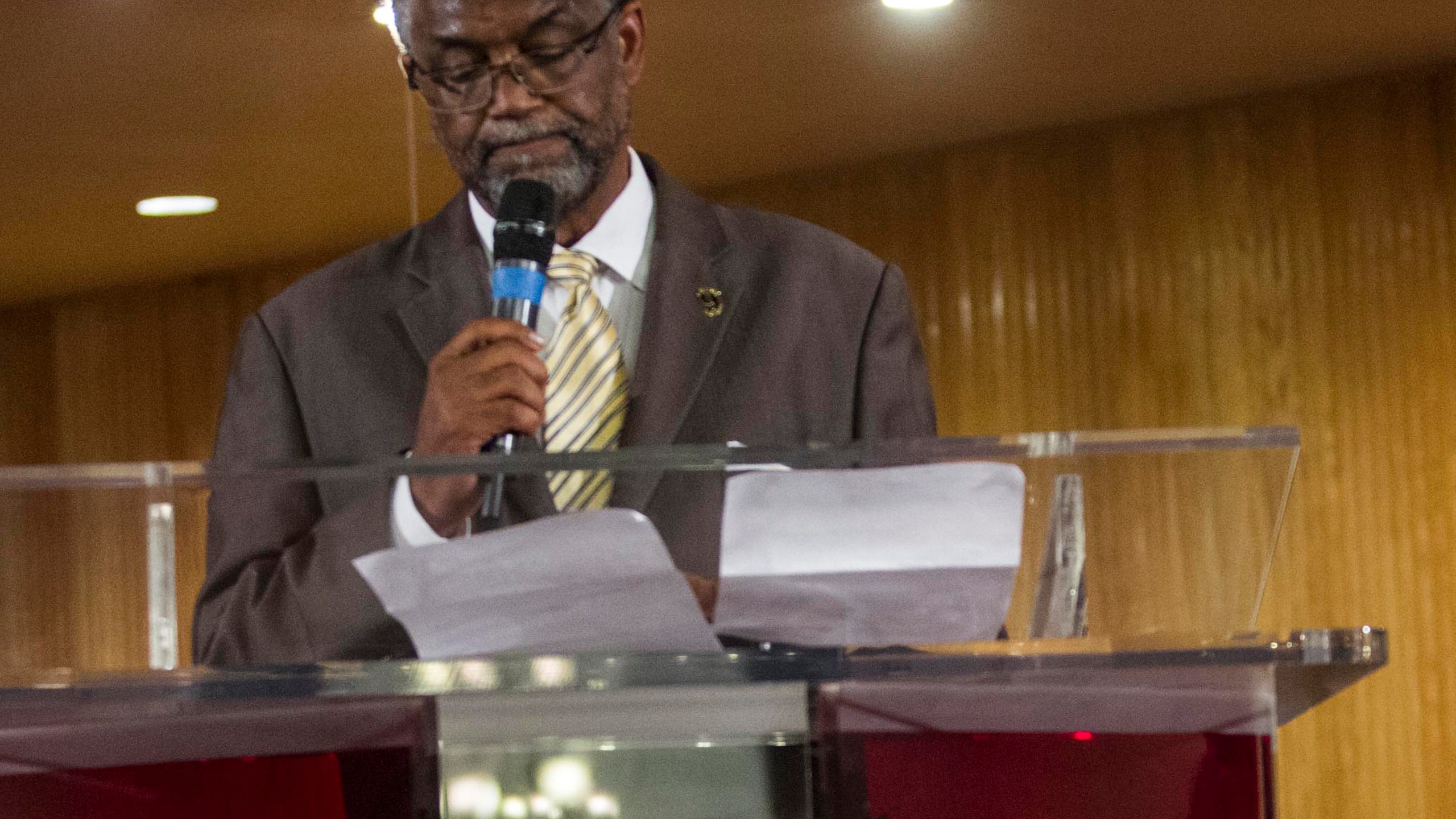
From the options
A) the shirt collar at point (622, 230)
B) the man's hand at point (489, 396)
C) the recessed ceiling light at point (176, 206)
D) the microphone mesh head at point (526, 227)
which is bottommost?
the man's hand at point (489, 396)

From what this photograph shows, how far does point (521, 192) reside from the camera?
1170 mm

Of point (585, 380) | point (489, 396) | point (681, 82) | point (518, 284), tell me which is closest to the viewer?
point (489, 396)

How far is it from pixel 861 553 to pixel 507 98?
0.78 metres

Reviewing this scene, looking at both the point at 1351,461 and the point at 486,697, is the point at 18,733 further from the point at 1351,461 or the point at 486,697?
the point at 1351,461

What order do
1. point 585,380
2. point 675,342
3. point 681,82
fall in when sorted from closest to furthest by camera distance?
point 585,380, point 675,342, point 681,82

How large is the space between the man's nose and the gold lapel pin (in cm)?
21

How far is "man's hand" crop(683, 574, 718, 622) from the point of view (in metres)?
0.74

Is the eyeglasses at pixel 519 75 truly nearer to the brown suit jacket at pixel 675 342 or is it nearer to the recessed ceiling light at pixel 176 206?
the brown suit jacket at pixel 675 342

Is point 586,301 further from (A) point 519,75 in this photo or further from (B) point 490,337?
(B) point 490,337

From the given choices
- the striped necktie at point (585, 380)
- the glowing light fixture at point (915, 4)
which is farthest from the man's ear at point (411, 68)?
the glowing light fixture at point (915, 4)

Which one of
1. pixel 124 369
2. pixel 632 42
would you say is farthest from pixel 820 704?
pixel 124 369

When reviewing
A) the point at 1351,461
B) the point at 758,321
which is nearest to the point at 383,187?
the point at 1351,461

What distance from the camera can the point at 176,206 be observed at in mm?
6453

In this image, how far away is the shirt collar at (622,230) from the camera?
1570 mm
